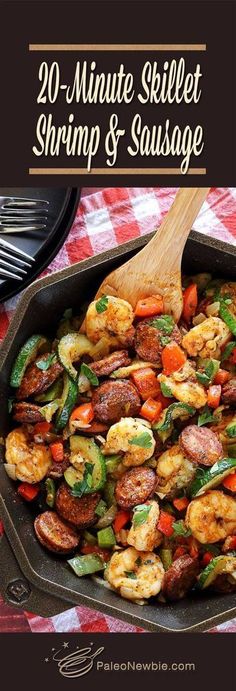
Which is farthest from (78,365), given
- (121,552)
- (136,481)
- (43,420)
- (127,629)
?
(127,629)

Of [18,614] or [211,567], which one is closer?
[211,567]

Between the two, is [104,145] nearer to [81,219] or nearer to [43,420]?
[81,219]

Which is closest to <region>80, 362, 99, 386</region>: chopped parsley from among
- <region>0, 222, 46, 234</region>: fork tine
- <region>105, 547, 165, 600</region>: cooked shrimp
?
<region>105, 547, 165, 600</region>: cooked shrimp

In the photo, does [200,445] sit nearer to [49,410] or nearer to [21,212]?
[49,410]

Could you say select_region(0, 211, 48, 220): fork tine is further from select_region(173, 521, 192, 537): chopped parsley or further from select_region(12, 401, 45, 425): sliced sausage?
select_region(173, 521, 192, 537): chopped parsley

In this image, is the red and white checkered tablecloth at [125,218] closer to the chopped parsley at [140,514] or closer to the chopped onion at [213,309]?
the chopped onion at [213,309]

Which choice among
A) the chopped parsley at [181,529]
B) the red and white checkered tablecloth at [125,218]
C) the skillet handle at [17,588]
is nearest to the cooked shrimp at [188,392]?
the chopped parsley at [181,529]
